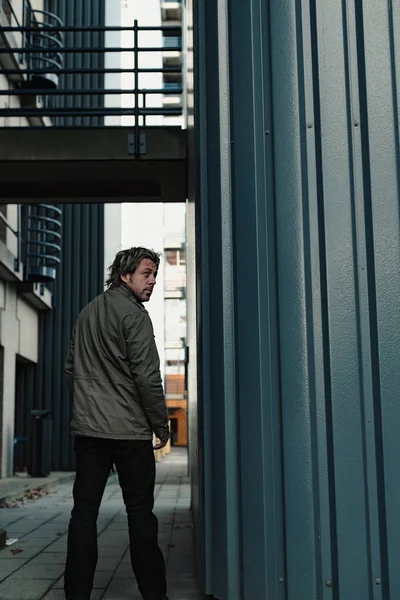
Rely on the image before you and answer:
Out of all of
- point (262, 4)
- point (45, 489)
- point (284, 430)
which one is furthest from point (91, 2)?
point (284, 430)

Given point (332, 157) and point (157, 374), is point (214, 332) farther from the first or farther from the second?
point (332, 157)

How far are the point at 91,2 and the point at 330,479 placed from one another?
48.6 feet

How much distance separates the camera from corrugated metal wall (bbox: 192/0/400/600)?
3168 millimetres

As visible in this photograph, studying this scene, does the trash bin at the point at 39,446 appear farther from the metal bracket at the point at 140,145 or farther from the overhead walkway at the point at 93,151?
the metal bracket at the point at 140,145

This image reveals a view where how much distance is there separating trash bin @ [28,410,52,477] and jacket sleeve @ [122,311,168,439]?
9.60 m

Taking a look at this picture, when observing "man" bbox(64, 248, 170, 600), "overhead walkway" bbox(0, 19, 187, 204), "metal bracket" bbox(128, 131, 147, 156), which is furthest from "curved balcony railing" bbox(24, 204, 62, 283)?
"man" bbox(64, 248, 170, 600)

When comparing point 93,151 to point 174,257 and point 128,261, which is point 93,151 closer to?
point 128,261

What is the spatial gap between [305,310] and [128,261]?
40.1 inches

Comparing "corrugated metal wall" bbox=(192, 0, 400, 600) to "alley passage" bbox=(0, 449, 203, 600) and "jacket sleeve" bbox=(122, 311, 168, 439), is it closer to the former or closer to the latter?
"jacket sleeve" bbox=(122, 311, 168, 439)

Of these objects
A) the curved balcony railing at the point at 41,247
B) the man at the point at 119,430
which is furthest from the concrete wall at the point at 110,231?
the man at the point at 119,430

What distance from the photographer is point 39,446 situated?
42.1 ft

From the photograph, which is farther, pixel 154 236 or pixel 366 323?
pixel 154 236

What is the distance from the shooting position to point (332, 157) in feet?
10.9

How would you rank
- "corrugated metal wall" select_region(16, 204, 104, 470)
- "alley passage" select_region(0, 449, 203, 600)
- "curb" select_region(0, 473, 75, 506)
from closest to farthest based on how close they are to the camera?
"alley passage" select_region(0, 449, 203, 600)
"curb" select_region(0, 473, 75, 506)
"corrugated metal wall" select_region(16, 204, 104, 470)
